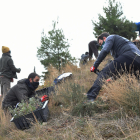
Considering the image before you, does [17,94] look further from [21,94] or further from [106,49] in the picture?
[106,49]

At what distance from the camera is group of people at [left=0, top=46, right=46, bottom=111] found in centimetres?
409

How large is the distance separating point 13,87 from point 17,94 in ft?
0.79

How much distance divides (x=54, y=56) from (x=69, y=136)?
332 inches

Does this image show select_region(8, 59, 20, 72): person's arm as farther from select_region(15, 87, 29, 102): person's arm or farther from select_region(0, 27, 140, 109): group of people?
select_region(15, 87, 29, 102): person's arm

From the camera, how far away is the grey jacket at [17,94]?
4.02 m

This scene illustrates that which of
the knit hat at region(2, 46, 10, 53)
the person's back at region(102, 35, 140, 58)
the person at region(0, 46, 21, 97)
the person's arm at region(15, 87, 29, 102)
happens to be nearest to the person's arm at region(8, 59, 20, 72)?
the person at region(0, 46, 21, 97)

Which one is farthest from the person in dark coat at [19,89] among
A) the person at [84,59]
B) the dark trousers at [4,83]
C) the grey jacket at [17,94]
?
the person at [84,59]

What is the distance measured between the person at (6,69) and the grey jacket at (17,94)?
1.28m

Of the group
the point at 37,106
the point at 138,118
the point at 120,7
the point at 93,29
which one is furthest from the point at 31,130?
the point at 120,7

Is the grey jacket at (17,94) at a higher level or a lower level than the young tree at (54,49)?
lower

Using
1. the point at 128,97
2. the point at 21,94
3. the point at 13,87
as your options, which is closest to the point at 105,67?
the point at 128,97

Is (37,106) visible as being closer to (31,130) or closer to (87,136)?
(31,130)

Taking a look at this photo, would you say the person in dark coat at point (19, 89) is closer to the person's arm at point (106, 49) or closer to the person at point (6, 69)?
the person at point (6, 69)

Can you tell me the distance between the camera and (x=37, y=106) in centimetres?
365
